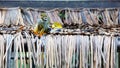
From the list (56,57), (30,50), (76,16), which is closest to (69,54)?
(56,57)

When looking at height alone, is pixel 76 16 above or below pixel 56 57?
above

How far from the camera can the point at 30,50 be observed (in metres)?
3.92

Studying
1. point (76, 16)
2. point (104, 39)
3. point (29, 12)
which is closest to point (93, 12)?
point (76, 16)

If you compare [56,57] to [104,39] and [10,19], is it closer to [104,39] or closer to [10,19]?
[104,39]

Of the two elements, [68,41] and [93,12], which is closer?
[68,41]

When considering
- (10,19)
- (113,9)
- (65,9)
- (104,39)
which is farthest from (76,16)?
(104,39)

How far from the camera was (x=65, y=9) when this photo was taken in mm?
5719

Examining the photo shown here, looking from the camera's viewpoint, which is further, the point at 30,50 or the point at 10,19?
the point at 10,19

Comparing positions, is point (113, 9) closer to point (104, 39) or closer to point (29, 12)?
point (29, 12)

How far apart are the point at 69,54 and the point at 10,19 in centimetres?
196

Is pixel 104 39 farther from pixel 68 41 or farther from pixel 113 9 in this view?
pixel 113 9

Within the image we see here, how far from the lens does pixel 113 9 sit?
5707 mm

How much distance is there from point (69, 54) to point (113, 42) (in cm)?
50

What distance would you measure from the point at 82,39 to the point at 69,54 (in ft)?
0.72
